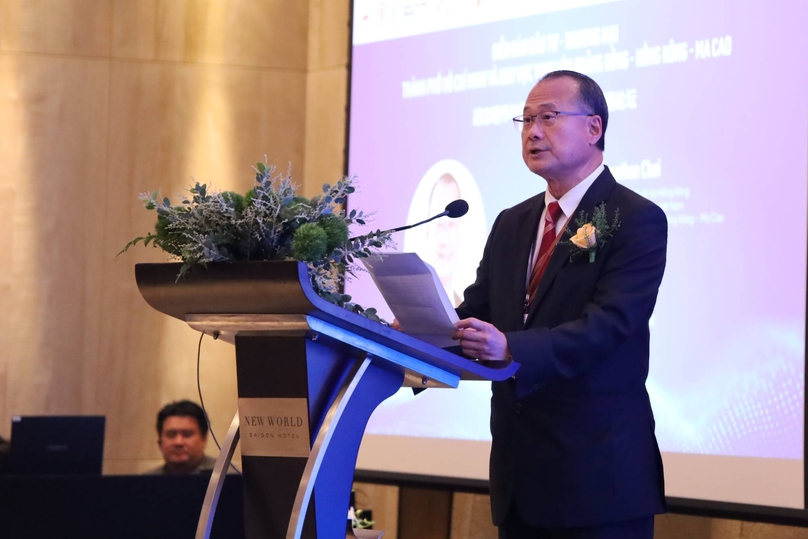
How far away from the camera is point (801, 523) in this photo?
12.2 feet

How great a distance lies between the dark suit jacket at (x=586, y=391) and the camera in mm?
2189

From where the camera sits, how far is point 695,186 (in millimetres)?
3957

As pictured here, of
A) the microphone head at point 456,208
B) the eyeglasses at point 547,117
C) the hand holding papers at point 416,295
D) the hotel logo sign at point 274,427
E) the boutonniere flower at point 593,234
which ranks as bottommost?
the hotel logo sign at point 274,427

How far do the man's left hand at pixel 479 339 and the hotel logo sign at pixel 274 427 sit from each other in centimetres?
39

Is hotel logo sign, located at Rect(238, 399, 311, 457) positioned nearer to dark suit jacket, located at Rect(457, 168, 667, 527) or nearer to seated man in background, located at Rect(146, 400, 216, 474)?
dark suit jacket, located at Rect(457, 168, 667, 527)

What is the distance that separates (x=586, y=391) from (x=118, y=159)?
3.96 m

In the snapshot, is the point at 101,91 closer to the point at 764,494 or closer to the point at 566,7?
the point at 566,7

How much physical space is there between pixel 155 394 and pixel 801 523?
338cm

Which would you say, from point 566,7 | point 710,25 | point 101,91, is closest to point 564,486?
point 710,25

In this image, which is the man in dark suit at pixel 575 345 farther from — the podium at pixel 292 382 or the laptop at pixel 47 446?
the laptop at pixel 47 446

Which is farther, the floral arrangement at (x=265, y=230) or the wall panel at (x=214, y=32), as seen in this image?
the wall panel at (x=214, y=32)

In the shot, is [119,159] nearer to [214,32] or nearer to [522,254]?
[214,32]

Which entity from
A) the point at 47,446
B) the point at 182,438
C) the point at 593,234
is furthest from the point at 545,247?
the point at 182,438

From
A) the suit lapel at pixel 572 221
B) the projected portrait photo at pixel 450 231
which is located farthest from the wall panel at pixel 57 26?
the suit lapel at pixel 572 221
